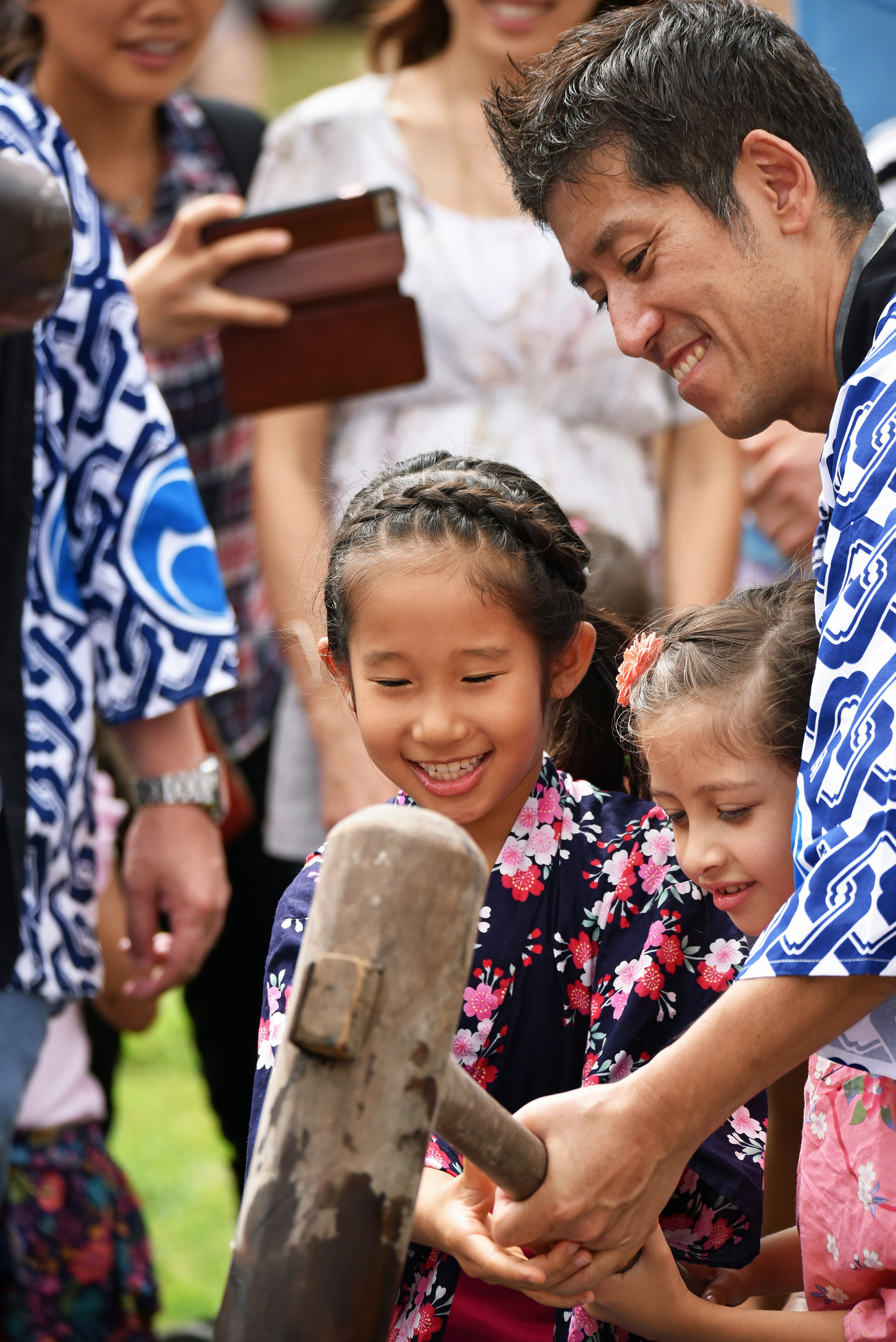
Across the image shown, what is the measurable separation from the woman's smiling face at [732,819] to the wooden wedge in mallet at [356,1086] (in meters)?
0.55

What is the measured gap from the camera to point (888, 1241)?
1620 millimetres

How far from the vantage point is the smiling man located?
1396 millimetres

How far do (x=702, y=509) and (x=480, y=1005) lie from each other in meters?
1.35

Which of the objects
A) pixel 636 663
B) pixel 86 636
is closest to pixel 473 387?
pixel 86 636

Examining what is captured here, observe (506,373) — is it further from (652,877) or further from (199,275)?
(652,877)

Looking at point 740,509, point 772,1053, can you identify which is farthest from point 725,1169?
point 740,509

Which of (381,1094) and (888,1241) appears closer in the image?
(381,1094)

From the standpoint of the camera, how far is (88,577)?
2357mm

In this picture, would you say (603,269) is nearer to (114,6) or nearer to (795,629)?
(795,629)

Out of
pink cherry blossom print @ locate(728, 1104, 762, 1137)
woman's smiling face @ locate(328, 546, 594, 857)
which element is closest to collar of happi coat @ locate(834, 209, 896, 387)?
woman's smiling face @ locate(328, 546, 594, 857)

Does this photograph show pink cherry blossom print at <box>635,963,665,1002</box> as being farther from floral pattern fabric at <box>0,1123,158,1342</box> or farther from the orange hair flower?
floral pattern fabric at <box>0,1123,158,1342</box>

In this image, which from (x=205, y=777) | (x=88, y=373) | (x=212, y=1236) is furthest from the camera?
(x=212, y=1236)

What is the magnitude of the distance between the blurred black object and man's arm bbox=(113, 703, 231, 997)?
1023 millimetres

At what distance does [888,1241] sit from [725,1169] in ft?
0.69
